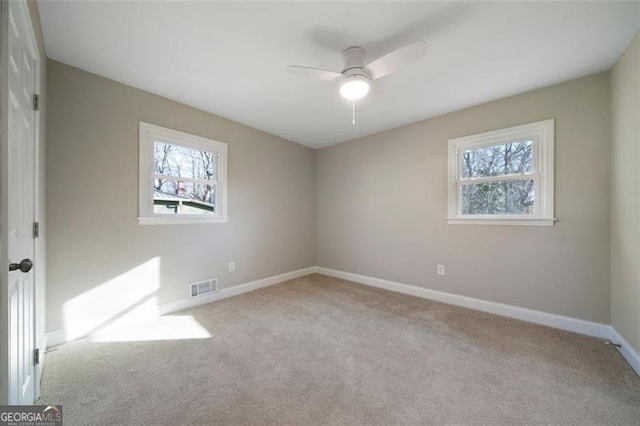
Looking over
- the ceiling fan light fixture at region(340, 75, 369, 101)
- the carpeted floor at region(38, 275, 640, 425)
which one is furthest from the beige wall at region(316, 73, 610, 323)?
the ceiling fan light fixture at region(340, 75, 369, 101)

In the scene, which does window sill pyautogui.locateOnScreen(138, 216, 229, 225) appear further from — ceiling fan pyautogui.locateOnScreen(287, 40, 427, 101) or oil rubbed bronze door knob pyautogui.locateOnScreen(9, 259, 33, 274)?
ceiling fan pyautogui.locateOnScreen(287, 40, 427, 101)

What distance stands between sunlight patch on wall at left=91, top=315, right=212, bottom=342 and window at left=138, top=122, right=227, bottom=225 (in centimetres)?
108

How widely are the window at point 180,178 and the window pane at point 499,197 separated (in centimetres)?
325

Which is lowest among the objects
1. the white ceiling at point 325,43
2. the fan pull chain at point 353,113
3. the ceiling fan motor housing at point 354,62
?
the ceiling fan motor housing at point 354,62

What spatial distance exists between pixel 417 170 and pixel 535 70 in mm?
1512

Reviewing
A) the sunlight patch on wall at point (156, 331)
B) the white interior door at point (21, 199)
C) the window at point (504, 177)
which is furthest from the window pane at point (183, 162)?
the window at point (504, 177)

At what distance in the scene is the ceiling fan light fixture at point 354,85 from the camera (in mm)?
1923

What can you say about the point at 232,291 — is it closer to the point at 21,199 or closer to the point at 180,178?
the point at 180,178

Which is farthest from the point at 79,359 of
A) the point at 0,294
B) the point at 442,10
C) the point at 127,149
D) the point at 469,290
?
the point at 469,290

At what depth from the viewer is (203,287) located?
10.2 feet

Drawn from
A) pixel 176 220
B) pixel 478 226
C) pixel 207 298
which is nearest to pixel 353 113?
pixel 478 226

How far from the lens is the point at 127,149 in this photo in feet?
8.24

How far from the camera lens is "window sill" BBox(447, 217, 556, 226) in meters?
2.52

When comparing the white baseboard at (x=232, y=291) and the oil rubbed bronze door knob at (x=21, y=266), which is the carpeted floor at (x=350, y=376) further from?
the oil rubbed bronze door knob at (x=21, y=266)
